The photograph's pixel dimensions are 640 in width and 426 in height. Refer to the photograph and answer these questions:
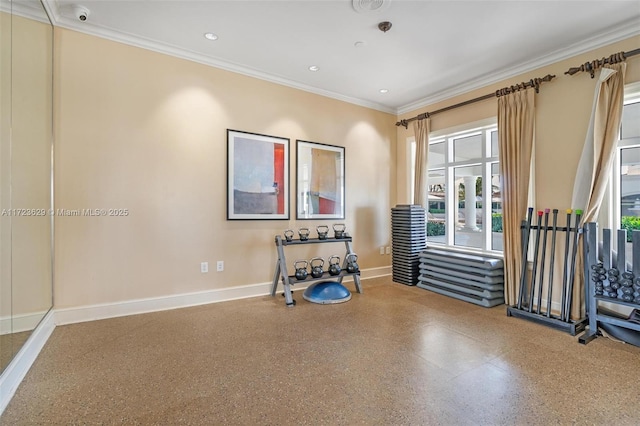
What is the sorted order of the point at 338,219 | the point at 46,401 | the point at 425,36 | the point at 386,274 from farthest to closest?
1. the point at 386,274
2. the point at 338,219
3. the point at 425,36
4. the point at 46,401

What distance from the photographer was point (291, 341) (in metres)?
2.63

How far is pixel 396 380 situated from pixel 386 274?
3.35 meters

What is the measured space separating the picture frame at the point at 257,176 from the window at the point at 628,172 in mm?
3675

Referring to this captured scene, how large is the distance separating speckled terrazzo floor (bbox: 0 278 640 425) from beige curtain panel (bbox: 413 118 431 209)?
2.17 m

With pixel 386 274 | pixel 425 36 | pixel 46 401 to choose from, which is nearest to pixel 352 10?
pixel 425 36

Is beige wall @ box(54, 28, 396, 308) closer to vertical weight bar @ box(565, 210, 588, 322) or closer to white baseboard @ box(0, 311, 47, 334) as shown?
white baseboard @ box(0, 311, 47, 334)

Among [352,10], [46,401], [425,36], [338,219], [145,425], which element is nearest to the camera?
[145,425]

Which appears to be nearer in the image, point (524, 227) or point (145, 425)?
point (145, 425)

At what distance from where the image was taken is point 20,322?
7.34 ft

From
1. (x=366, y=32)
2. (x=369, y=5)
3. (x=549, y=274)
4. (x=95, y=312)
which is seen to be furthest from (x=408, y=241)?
(x=95, y=312)

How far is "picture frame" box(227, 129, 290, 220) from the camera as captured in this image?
3812 millimetres

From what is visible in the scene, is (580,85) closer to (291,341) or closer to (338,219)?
(338,219)

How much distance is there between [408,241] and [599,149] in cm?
244

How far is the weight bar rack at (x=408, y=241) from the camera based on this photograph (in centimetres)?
466
